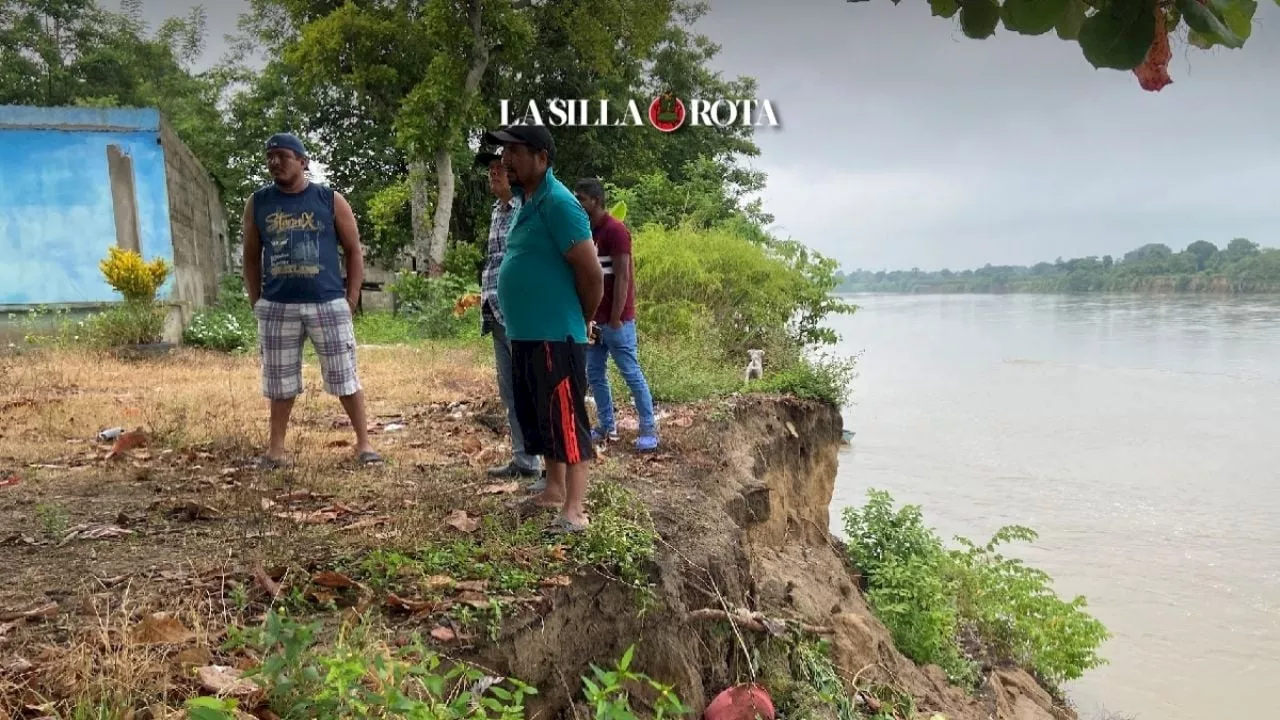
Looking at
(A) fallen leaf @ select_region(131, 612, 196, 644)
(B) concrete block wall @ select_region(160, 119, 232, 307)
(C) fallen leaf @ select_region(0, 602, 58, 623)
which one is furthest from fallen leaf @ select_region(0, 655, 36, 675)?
(B) concrete block wall @ select_region(160, 119, 232, 307)

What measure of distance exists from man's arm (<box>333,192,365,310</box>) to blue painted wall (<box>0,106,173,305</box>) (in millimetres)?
7932

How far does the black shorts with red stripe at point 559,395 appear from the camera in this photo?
3.31 meters

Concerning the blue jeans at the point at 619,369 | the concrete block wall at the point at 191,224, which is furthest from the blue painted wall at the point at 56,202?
the blue jeans at the point at 619,369

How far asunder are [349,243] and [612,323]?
1.41m

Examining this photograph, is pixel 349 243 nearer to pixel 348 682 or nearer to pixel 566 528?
pixel 566 528

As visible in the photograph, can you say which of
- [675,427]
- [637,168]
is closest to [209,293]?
[637,168]

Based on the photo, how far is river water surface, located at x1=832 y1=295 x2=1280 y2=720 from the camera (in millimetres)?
9742

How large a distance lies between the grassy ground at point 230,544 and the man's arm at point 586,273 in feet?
2.74

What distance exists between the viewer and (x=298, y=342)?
14.5 feet

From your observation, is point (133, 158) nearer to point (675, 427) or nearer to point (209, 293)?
point (209, 293)

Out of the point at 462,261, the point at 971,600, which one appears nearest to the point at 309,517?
the point at 971,600

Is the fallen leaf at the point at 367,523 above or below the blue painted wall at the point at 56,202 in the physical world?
below

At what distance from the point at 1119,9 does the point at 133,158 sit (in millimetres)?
12197

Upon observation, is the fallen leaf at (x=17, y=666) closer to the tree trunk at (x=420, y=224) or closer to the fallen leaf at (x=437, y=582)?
the fallen leaf at (x=437, y=582)
